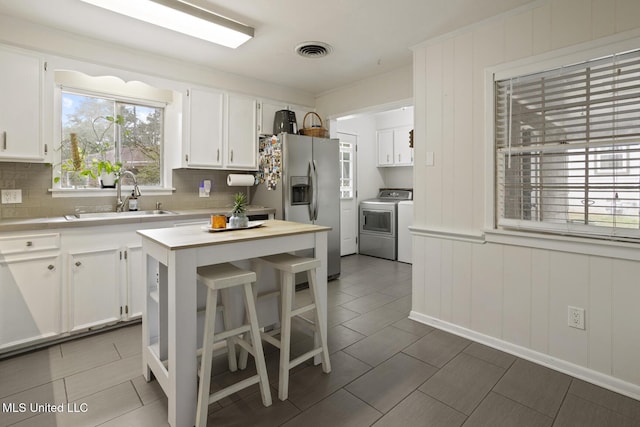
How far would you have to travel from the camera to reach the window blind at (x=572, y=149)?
1949mm

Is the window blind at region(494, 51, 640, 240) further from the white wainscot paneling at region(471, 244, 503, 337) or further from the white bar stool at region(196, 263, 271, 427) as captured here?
the white bar stool at region(196, 263, 271, 427)

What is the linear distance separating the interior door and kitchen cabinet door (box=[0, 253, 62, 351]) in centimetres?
394

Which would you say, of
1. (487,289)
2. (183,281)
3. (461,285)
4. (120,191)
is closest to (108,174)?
(120,191)

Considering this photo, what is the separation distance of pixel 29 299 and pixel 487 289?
11.0ft

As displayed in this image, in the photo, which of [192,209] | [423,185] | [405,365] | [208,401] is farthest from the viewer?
[192,209]

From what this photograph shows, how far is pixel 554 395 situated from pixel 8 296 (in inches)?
140

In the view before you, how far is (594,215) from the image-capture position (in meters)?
2.08

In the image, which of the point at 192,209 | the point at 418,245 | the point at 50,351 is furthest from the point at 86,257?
the point at 418,245

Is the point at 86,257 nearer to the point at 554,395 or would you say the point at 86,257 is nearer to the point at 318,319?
the point at 318,319

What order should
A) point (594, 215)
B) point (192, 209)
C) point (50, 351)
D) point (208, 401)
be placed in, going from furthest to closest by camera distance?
point (192, 209) → point (50, 351) → point (594, 215) → point (208, 401)

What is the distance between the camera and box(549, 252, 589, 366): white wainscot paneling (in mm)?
2127

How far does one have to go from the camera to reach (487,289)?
2561 millimetres

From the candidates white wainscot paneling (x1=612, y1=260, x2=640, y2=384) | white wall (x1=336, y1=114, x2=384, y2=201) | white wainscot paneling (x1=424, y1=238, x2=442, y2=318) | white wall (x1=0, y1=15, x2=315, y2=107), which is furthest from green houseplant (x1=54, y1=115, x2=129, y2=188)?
white wainscot paneling (x1=612, y1=260, x2=640, y2=384)

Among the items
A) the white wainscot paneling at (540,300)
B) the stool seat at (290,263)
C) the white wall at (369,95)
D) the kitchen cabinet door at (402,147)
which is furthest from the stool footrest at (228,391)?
the kitchen cabinet door at (402,147)
